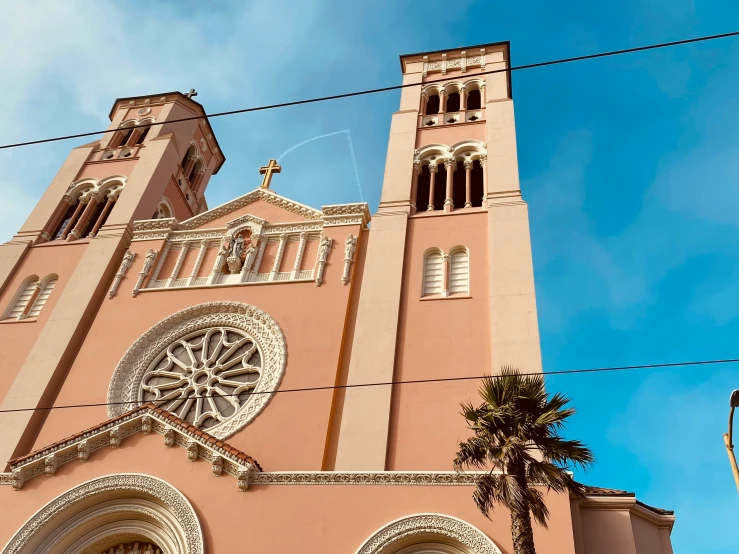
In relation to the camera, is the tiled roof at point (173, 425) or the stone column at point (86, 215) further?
the stone column at point (86, 215)

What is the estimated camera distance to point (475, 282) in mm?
17922

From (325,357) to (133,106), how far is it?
18.4 m

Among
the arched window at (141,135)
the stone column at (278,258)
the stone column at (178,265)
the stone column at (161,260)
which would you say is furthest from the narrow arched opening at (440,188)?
the arched window at (141,135)

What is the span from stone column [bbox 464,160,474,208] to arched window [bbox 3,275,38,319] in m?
13.8

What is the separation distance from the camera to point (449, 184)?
21719mm

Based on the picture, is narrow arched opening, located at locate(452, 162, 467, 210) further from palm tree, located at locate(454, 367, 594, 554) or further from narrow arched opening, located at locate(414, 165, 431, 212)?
palm tree, located at locate(454, 367, 594, 554)

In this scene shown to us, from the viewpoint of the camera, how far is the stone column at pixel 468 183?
20945 mm

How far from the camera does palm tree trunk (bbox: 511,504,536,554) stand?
9.95 m

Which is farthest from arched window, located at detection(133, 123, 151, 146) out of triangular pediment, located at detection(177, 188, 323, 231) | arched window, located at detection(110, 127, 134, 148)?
triangular pediment, located at detection(177, 188, 323, 231)

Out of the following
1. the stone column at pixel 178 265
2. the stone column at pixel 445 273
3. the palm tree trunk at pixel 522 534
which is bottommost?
the palm tree trunk at pixel 522 534

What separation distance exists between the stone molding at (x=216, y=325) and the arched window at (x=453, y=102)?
39.3 ft

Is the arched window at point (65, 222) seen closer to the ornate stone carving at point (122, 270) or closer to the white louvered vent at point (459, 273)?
the ornate stone carving at point (122, 270)

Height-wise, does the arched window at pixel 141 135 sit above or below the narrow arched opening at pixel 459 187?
above

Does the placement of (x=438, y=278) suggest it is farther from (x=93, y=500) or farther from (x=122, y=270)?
(x=93, y=500)
